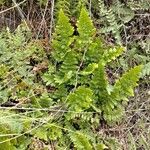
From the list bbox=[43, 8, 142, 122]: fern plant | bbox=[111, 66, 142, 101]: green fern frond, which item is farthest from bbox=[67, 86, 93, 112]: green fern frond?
bbox=[111, 66, 142, 101]: green fern frond

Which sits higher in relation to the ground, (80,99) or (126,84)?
(126,84)

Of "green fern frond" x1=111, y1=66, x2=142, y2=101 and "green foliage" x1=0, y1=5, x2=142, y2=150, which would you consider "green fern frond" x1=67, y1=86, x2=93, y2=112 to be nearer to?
"green foliage" x1=0, y1=5, x2=142, y2=150

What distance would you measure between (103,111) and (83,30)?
785 millimetres

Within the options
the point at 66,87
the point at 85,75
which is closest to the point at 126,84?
the point at 85,75

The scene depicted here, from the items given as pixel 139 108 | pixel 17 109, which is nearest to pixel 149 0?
pixel 139 108

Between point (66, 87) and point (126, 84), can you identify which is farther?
point (66, 87)

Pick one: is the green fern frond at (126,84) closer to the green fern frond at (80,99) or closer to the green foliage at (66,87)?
the green foliage at (66,87)

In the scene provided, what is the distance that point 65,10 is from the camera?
3678mm

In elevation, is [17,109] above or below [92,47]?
below

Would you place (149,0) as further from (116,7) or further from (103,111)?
(103,111)

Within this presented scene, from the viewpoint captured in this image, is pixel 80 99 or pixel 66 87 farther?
pixel 66 87

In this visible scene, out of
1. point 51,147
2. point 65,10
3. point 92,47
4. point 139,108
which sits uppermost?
point 65,10

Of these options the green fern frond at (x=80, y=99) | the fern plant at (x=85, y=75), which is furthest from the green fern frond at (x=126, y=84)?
the green fern frond at (x=80, y=99)

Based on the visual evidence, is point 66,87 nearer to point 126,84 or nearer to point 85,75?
point 85,75
